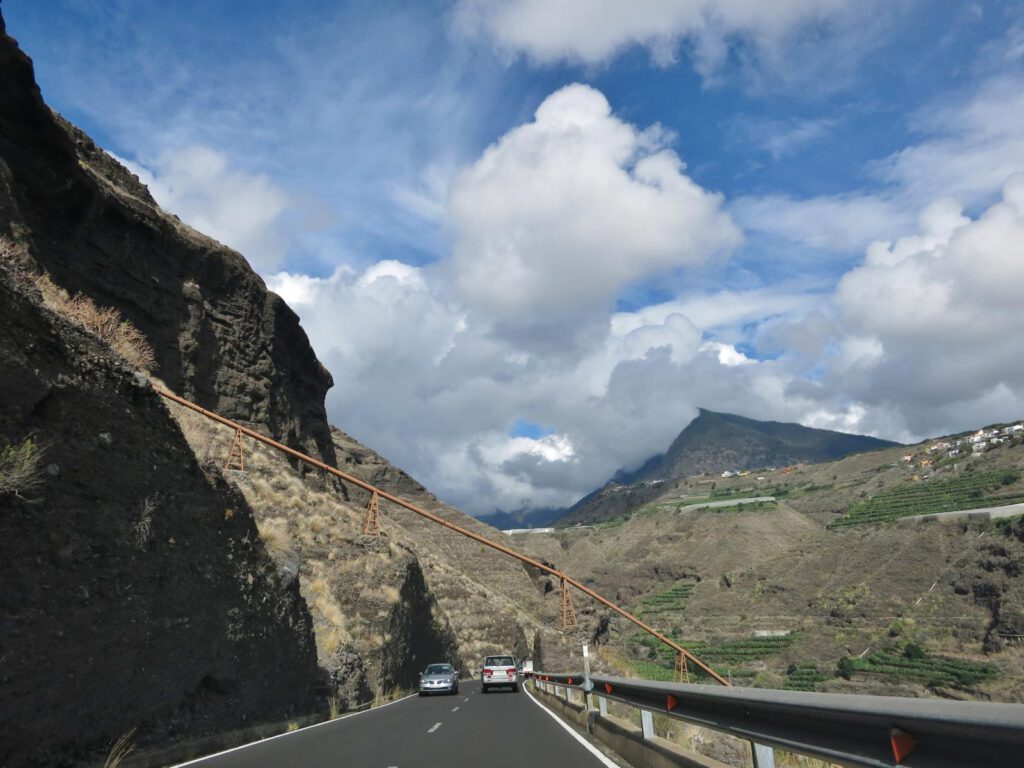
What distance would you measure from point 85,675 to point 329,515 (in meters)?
25.9

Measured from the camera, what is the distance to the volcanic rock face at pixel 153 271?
2856 centimetres

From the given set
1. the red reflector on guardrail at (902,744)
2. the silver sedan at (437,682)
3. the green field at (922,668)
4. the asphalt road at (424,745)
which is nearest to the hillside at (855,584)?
the green field at (922,668)

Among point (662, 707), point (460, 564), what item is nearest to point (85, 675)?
point (662, 707)

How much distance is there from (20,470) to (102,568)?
7.19 ft

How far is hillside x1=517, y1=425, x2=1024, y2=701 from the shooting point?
200ft

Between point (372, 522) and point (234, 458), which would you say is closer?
point (372, 522)

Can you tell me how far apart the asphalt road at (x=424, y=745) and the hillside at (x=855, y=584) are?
51.6 feet

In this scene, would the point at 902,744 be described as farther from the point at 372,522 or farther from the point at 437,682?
the point at 372,522

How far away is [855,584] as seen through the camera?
84.9 m

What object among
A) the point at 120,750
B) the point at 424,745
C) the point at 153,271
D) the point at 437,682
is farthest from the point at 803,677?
the point at 120,750

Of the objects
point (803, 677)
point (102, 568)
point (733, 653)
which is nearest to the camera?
point (102, 568)

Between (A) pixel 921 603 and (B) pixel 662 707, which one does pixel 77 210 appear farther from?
(A) pixel 921 603

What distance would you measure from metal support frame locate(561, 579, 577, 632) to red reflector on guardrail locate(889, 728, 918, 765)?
37144 millimetres

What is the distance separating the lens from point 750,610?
10069 centimetres
